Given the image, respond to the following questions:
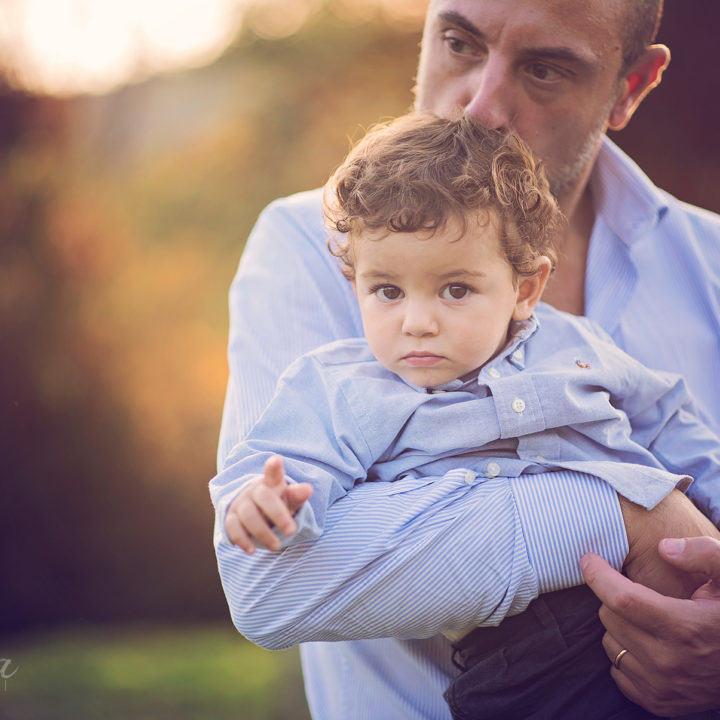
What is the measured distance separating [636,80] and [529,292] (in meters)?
1.17

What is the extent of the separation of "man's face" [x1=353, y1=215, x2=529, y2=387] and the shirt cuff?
298 millimetres

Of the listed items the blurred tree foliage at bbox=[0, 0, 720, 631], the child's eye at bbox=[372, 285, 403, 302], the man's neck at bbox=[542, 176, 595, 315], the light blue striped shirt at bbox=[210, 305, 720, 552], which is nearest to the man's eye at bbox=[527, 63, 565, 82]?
the man's neck at bbox=[542, 176, 595, 315]

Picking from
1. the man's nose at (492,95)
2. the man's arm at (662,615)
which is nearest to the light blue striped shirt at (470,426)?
the man's arm at (662,615)

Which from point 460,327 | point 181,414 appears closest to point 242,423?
point 460,327

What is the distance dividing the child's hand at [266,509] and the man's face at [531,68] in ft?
3.58

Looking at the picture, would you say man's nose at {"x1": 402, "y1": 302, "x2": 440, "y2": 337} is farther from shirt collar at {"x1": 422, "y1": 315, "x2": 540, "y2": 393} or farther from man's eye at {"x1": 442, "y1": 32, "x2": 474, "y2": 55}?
man's eye at {"x1": 442, "y1": 32, "x2": 474, "y2": 55}

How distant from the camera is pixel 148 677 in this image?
14.4 ft

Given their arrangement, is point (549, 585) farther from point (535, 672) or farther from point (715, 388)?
point (715, 388)

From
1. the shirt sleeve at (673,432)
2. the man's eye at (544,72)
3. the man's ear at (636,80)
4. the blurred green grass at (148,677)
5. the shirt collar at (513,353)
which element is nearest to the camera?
the shirt collar at (513,353)

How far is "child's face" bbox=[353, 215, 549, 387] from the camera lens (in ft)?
5.33

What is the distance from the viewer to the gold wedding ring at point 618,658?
1.60 m

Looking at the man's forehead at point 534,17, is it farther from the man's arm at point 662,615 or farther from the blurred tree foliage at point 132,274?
the blurred tree foliage at point 132,274

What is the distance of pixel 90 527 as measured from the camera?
16.8 ft

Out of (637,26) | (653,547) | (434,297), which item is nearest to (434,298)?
(434,297)
